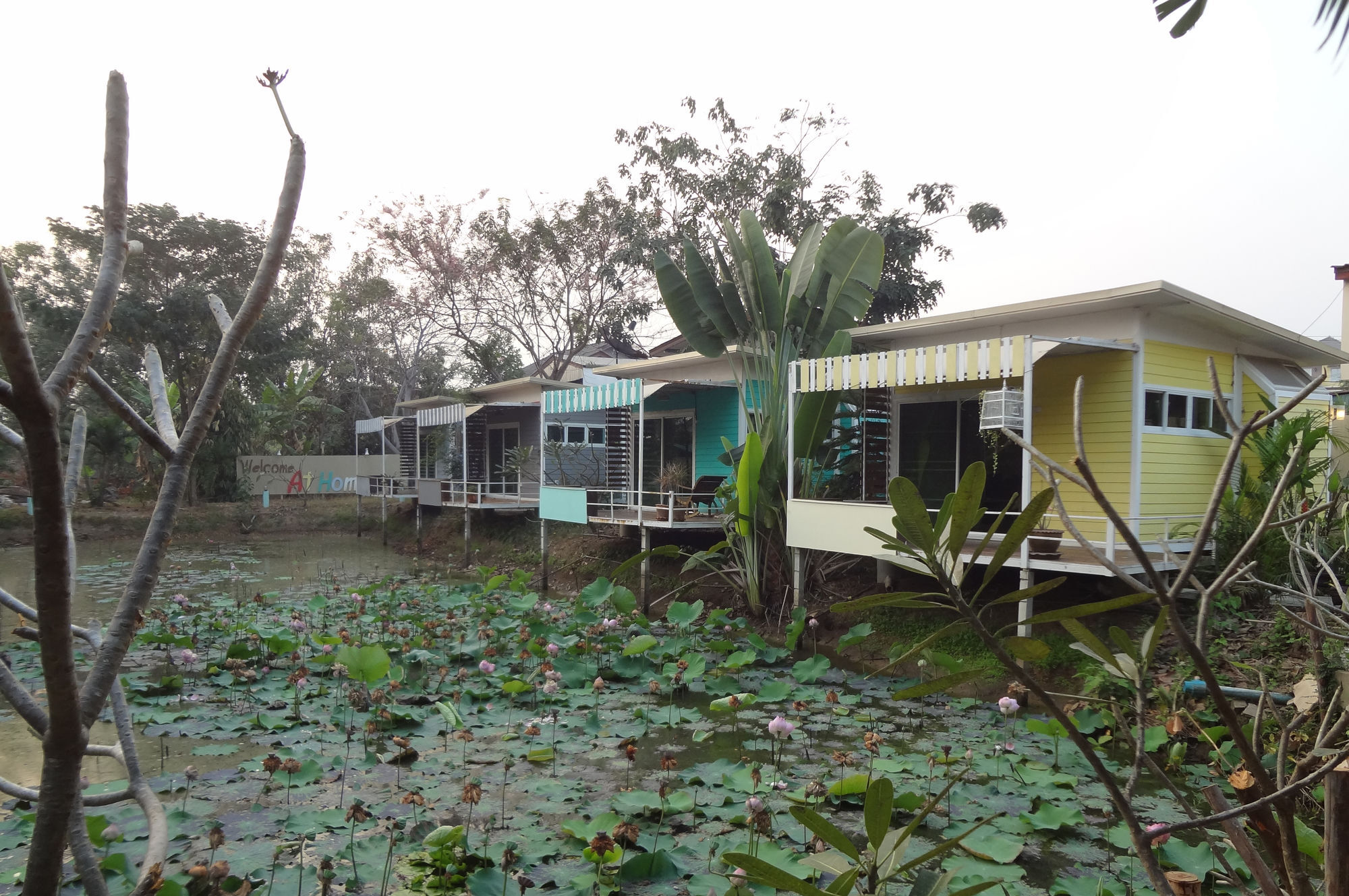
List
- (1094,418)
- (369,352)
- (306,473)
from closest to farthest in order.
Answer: (1094,418) < (306,473) < (369,352)

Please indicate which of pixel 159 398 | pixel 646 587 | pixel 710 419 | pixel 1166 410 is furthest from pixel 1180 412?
pixel 159 398

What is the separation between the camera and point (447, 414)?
1897cm

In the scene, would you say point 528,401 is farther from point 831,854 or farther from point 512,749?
point 831,854

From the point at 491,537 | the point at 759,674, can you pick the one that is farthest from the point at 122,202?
the point at 491,537

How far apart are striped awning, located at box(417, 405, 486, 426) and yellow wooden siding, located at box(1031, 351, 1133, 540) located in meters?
11.7

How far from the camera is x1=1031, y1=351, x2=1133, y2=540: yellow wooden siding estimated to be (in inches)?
349

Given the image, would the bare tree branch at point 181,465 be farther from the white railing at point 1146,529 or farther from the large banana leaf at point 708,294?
the large banana leaf at point 708,294

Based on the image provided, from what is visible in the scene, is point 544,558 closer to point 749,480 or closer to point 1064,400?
point 749,480

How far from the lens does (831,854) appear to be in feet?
6.18

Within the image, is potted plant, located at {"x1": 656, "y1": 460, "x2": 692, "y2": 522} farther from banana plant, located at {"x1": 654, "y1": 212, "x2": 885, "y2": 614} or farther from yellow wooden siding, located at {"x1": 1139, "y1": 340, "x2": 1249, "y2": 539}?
yellow wooden siding, located at {"x1": 1139, "y1": 340, "x2": 1249, "y2": 539}

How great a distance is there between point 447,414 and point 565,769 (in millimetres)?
14692

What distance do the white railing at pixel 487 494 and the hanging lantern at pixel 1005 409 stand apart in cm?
1055

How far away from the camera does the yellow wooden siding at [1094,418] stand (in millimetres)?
8859

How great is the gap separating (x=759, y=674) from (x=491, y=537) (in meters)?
11.3
